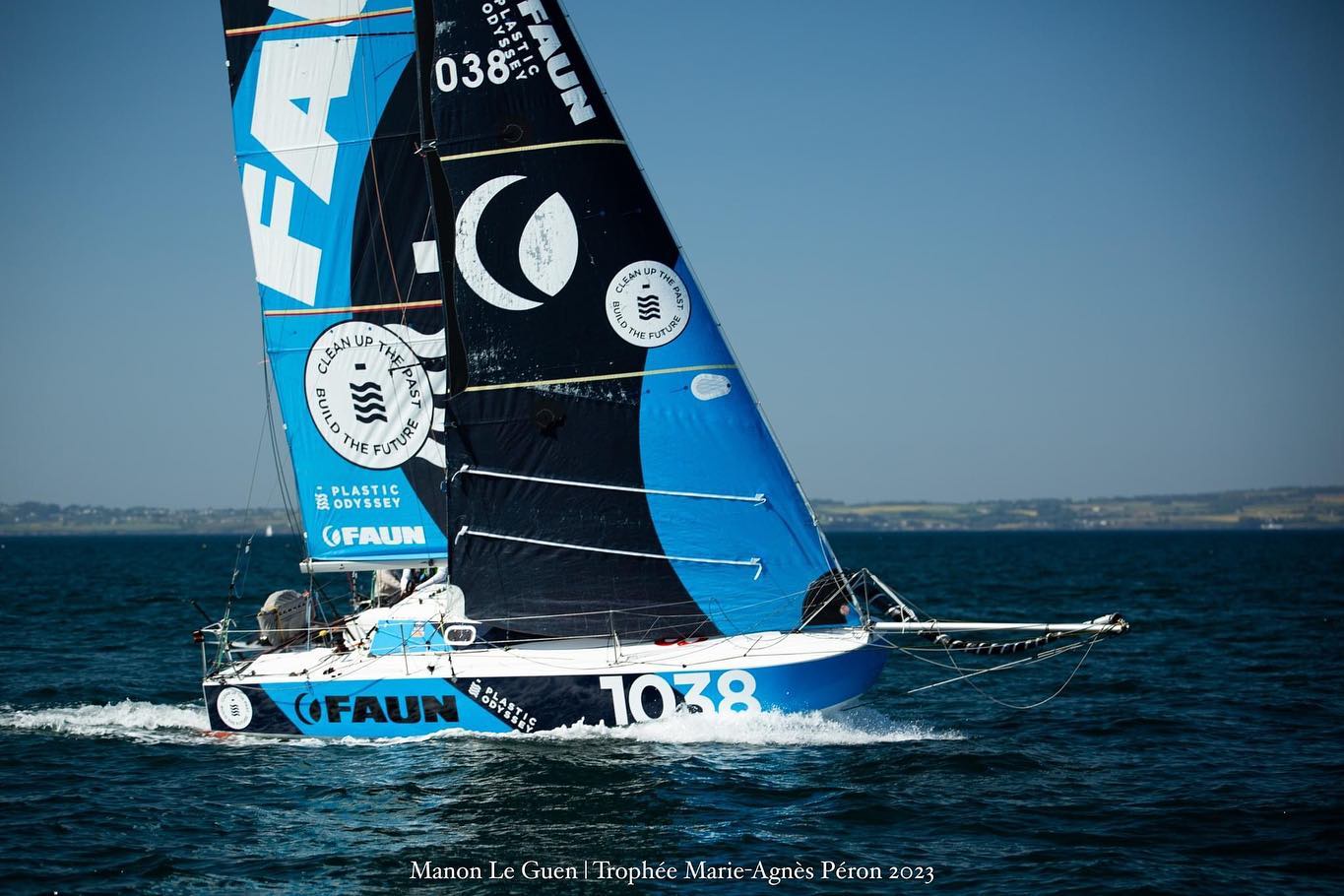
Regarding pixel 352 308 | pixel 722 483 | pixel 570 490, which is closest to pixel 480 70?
pixel 352 308

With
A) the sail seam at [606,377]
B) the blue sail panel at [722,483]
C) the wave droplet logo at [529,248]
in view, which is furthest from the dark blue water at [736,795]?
the wave droplet logo at [529,248]

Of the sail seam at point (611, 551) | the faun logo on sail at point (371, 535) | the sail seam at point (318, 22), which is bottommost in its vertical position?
the sail seam at point (611, 551)

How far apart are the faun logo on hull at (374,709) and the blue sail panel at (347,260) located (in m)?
3.44

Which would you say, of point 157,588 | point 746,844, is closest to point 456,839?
point 746,844

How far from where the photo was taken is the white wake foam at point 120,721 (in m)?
17.9

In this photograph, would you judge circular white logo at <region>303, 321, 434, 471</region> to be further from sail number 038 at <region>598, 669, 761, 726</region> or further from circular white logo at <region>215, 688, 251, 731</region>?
sail number 038 at <region>598, 669, 761, 726</region>

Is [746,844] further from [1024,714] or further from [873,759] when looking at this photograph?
[1024,714]

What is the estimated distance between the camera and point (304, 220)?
18984 millimetres

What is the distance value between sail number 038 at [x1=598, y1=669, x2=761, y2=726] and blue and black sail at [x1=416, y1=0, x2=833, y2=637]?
1.31 m

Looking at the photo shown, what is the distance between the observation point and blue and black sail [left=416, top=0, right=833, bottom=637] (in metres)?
16.5

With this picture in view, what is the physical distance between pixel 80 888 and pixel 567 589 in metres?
7.46

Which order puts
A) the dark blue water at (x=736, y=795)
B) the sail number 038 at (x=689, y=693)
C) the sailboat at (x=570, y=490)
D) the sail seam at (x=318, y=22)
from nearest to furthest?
1. the dark blue water at (x=736, y=795)
2. the sail number 038 at (x=689, y=693)
3. the sailboat at (x=570, y=490)
4. the sail seam at (x=318, y=22)

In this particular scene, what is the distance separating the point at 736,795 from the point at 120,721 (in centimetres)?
1062

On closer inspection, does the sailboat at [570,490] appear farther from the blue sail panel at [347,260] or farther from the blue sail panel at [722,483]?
the blue sail panel at [347,260]
